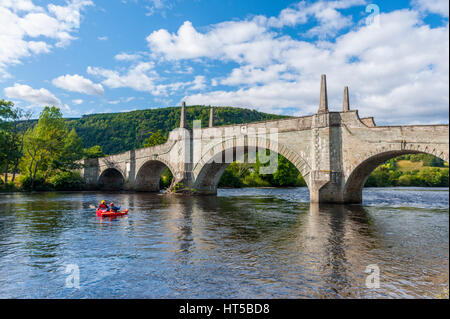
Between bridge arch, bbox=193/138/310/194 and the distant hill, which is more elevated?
the distant hill

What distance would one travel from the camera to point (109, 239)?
40.7 ft

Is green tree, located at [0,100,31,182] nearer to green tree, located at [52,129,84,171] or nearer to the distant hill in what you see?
green tree, located at [52,129,84,171]

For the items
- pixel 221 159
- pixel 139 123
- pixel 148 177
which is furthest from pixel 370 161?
pixel 139 123

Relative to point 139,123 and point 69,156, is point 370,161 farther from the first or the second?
point 139,123

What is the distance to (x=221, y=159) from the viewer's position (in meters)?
33.6

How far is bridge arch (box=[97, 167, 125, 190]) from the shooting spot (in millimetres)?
56209

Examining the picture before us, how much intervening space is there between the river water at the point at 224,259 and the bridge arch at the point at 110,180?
136ft

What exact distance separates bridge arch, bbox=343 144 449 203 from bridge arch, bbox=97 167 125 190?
41909 millimetres

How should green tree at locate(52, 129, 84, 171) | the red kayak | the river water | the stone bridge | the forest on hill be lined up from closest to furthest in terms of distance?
the river water
the red kayak
the stone bridge
the forest on hill
green tree at locate(52, 129, 84, 171)

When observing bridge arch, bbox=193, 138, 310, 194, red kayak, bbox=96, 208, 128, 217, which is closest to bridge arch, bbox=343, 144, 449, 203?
bridge arch, bbox=193, 138, 310, 194

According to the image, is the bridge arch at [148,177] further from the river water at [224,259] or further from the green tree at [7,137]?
the river water at [224,259]

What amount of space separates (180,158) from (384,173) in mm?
32463

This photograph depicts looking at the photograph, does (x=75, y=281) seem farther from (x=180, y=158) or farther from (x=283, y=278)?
(x=180, y=158)

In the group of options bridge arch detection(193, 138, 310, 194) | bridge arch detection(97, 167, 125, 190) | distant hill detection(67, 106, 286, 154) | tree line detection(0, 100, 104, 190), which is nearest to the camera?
bridge arch detection(193, 138, 310, 194)
